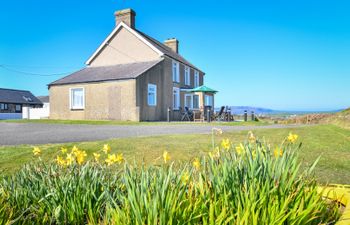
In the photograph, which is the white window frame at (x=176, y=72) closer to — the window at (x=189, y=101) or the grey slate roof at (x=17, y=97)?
the window at (x=189, y=101)

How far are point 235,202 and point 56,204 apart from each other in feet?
5.11

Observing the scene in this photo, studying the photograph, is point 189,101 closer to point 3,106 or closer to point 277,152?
point 277,152

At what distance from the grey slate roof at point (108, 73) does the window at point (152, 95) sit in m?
1.68

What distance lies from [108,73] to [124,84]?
3472 mm

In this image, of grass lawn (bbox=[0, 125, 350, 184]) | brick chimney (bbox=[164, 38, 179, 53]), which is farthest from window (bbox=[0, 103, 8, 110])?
grass lawn (bbox=[0, 125, 350, 184])

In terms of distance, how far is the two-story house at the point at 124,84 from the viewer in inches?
867

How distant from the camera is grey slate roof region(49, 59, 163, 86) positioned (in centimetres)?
2244

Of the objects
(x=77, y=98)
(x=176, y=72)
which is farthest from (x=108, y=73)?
(x=176, y=72)

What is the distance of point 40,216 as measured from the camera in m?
2.48

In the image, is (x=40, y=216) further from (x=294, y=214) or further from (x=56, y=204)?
(x=294, y=214)

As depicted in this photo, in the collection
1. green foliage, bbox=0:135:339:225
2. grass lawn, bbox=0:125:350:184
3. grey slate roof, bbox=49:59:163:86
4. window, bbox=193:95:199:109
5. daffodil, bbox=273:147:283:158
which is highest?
grey slate roof, bbox=49:59:163:86

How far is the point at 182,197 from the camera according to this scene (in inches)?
85.4

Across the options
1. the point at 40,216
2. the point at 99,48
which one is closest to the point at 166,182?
the point at 40,216

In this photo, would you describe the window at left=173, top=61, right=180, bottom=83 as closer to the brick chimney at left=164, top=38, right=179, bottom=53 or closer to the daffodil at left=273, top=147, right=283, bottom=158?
the brick chimney at left=164, top=38, right=179, bottom=53
